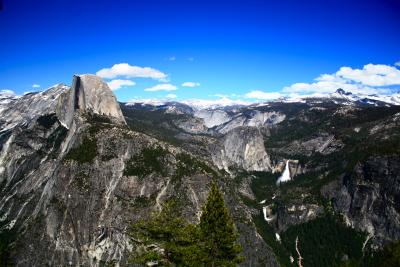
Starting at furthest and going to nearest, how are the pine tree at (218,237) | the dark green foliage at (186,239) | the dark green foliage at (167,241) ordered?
the pine tree at (218,237) < the dark green foliage at (186,239) < the dark green foliage at (167,241)

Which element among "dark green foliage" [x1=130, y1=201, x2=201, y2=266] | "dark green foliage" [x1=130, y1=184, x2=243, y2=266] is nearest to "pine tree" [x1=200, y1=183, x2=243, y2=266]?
"dark green foliage" [x1=130, y1=184, x2=243, y2=266]

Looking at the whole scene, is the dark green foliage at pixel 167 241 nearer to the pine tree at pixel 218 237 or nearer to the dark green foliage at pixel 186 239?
the dark green foliage at pixel 186 239

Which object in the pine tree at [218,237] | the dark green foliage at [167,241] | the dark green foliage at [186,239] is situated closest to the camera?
the dark green foliage at [167,241]

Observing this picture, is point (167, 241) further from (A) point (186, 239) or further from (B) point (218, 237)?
(B) point (218, 237)

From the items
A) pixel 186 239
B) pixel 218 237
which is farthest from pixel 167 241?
pixel 218 237

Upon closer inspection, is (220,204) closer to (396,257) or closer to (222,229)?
(222,229)

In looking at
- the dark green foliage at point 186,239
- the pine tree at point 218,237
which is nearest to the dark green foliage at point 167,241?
the dark green foliage at point 186,239

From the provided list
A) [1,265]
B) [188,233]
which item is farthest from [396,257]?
[1,265]

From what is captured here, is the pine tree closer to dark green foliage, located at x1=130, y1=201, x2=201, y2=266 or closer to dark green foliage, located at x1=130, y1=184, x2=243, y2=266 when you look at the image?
dark green foliage, located at x1=130, y1=184, x2=243, y2=266
